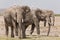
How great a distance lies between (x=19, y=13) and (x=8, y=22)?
1.79 meters

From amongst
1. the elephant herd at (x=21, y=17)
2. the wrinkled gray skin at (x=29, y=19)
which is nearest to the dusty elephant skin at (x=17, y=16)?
the elephant herd at (x=21, y=17)

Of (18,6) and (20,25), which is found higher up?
(18,6)

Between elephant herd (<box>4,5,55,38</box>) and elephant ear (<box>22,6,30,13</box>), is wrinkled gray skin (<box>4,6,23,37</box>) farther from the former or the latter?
elephant ear (<box>22,6,30,13</box>)

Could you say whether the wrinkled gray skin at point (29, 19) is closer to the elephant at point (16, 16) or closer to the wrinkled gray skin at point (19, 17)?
the wrinkled gray skin at point (19, 17)

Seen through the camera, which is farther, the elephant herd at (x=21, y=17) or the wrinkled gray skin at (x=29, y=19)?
the wrinkled gray skin at (x=29, y=19)

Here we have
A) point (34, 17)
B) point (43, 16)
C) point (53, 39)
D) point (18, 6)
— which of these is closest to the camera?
point (53, 39)

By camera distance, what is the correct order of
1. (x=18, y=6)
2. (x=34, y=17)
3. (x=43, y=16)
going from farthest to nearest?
(x=43, y=16)
(x=34, y=17)
(x=18, y=6)

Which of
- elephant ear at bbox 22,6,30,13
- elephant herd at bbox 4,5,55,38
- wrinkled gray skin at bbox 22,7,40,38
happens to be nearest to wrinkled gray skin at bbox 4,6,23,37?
elephant herd at bbox 4,5,55,38

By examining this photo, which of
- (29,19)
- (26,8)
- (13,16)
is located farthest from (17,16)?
(29,19)

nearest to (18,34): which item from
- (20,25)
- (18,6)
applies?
(20,25)

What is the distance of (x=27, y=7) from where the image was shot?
18172mm

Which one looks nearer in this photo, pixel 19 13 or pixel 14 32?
pixel 19 13

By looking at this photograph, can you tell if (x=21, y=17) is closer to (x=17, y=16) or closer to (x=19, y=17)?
(x=19, y=17)

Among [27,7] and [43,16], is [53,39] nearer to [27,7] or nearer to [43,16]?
[27,7]
